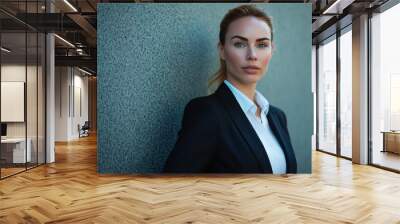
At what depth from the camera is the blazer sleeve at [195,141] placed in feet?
20.4

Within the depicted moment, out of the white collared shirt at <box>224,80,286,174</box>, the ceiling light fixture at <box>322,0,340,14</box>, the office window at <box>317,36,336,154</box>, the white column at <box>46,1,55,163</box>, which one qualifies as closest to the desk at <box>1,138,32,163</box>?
the white column at <box>46,1,55,163</box>

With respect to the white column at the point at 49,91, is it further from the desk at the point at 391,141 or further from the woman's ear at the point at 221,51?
the desk at the point at 391,141

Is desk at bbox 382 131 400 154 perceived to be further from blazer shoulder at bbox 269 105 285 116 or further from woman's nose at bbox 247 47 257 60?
woman's nose at bbox 247 47 257 60

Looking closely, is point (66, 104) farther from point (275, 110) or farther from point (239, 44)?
point (275, 110)

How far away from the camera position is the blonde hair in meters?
6.51

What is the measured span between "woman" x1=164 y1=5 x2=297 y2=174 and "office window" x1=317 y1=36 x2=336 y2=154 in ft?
13.5

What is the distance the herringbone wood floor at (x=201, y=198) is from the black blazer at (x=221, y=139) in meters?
0.21

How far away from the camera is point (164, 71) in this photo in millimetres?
6531

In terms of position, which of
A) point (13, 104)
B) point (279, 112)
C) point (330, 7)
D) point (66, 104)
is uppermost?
point (330, 7)

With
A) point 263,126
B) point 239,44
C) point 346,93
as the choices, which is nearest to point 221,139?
point 263,126

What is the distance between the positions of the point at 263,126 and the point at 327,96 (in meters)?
4.99

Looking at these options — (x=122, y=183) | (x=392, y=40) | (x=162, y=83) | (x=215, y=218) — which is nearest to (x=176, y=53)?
(x=162, y=83)

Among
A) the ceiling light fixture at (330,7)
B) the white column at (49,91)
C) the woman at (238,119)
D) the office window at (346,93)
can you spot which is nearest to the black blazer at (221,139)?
the woman at (238,119)

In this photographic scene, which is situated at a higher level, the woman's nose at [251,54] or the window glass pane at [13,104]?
the woman's nose at [251,54]
